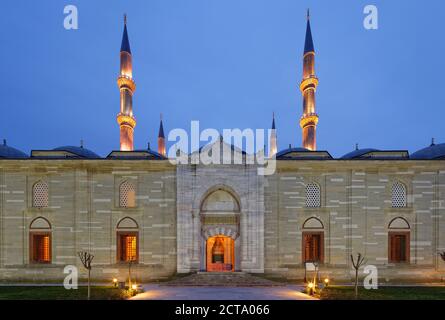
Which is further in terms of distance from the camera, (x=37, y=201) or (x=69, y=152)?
(x=69, y=152)

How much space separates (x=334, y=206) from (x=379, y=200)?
2.96 m

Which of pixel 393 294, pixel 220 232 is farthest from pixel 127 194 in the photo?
pixel 393 294

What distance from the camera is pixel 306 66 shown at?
3294 cm

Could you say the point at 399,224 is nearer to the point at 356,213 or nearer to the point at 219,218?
the point at 356,213

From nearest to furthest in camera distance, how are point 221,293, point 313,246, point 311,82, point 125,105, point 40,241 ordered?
point 221,293
point 40,241
point 313,246
point 125,105
point 311,82

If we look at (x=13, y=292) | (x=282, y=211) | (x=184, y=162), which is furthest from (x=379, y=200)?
(x=13, y=292)

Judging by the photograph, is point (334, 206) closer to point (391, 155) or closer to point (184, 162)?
point (391, 155)

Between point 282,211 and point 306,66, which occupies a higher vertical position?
point 306,66

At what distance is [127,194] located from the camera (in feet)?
60.8

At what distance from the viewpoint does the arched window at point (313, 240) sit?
60.0ft

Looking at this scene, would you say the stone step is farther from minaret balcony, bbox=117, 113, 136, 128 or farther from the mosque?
minaret balcony, bbox=117, 113, 136, 128

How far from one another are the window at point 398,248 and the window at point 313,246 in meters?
4.54

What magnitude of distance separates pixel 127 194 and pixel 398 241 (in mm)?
18126
